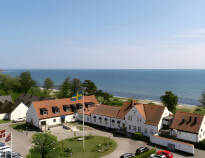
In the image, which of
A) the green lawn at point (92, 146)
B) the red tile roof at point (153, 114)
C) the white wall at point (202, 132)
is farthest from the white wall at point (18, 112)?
the white wall at point (202, 132)

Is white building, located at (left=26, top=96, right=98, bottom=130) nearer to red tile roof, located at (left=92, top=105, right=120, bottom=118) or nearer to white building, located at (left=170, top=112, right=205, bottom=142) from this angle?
red tile roof, located at (left=92, top=105, right=120, bottom=118)

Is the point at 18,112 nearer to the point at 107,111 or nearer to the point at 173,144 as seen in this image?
the point at 107,111

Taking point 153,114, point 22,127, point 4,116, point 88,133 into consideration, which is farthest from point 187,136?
point 4,116

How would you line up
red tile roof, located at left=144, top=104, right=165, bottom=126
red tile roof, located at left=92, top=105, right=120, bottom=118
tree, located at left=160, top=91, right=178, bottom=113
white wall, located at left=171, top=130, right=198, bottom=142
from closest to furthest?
white wall, located at left=171, top=130, right=198, bottom=142 → red tile roof, located at left=144, top=104, right=165, bottom=126 → red tile roof, located at left=92, top=105, right=120, bottom=118 → tree, located at left=160, top=91, right=178, bottom=113

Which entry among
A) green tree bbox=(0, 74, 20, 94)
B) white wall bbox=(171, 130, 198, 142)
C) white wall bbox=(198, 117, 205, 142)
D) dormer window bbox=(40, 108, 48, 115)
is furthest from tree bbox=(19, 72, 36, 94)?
white wall bbox=(198, 117, 205, 142)

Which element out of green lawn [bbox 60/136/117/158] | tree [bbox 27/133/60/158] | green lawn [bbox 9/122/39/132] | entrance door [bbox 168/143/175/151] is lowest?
green lawn [bbox 9/122/39/132]

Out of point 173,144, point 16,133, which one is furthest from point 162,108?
point 16,133

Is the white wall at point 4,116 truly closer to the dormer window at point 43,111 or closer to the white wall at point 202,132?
the dormer window at point 43,111
